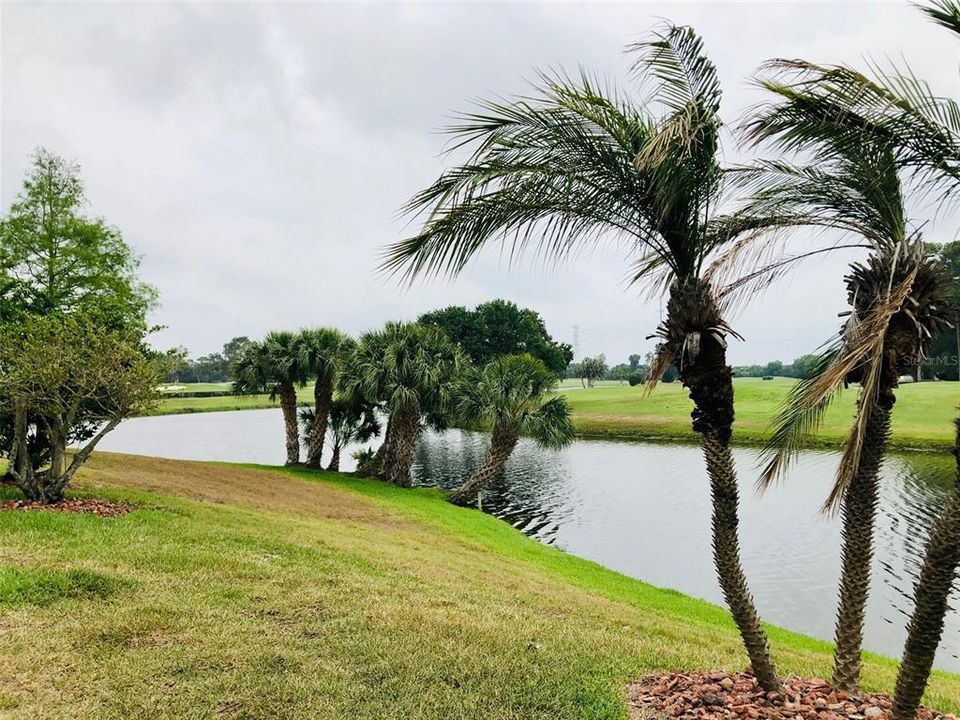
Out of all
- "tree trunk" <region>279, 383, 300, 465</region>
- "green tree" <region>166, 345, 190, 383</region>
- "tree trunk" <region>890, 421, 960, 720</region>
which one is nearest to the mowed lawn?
"tree trunk" <region>279, 383, 300, 465</region>

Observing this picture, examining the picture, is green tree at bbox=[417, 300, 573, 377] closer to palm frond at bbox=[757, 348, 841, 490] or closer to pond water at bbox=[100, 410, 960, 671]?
pond water at bbox=[100, 410, 960, 671]

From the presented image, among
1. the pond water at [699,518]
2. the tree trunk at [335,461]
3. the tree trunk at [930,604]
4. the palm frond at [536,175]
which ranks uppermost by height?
the palm frond at [536,175]

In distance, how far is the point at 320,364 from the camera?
2533 centimetres

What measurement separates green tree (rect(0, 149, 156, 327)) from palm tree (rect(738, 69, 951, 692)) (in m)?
14.7

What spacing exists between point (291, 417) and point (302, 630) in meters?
21.5

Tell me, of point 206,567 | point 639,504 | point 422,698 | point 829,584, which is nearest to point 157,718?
point 422,698

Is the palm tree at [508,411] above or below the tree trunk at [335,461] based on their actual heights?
above

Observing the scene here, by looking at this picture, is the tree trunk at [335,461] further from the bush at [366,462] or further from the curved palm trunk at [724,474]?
Result: the curved palm trunk at [724,474]

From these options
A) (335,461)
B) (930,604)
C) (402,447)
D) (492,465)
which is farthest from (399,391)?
(930,604)

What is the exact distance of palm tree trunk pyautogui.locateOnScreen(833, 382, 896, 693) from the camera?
4.85m

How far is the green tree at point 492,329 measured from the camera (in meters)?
54.0

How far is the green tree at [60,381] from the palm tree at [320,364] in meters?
13.9

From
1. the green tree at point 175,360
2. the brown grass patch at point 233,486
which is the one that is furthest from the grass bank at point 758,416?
the green tree at point 175,360

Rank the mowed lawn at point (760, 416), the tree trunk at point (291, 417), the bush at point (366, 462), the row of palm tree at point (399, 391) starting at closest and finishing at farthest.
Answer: the row of palm tree at point (399, 391), the bush at point (366, 462), the tree trunk at point (291, 417), the mowed lawn at point (760, 416)
